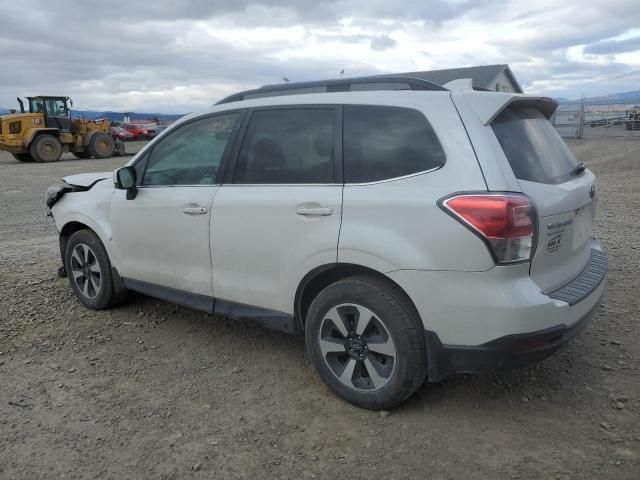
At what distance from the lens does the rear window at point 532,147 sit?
2.90 metres

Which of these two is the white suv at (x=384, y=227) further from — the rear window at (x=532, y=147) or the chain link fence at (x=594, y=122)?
the chain link fence at (x=594, y=122)

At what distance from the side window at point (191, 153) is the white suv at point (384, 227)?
0.05 feet

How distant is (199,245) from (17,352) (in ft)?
5.30

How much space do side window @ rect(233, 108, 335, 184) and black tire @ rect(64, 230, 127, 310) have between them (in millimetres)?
1684

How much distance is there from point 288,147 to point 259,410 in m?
1.58

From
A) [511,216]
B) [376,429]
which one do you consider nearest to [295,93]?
[511,216]

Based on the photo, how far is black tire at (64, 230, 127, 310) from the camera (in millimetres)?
4602

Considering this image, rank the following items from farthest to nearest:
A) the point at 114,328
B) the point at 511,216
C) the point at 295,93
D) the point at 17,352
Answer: the point at 114,328, the point at 17,352, the point at 295,93, the point at 511,216

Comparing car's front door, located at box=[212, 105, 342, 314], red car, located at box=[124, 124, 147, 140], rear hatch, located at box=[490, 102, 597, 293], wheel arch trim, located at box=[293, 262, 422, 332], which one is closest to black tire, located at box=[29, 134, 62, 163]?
red car, located at box=[124, 124, 147, 140]

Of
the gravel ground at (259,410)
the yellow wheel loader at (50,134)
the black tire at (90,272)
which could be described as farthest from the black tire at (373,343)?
the yellow wheel loader at (50,134)

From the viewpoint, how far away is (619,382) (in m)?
3.41

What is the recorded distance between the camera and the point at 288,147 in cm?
345

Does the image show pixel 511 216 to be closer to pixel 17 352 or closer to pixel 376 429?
pixel 376 429

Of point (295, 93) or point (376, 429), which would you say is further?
point (295, 93)
